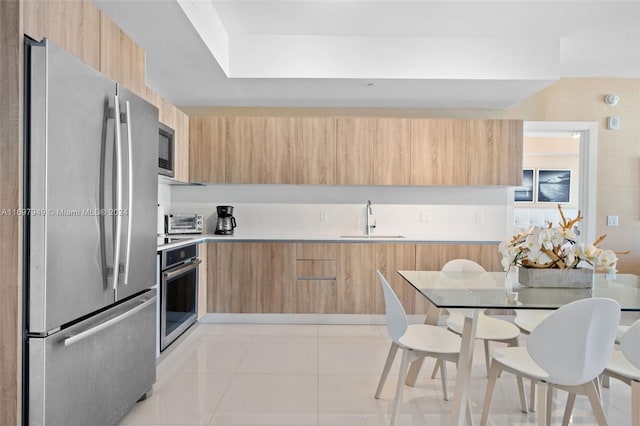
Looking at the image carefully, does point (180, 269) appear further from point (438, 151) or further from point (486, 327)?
point (438, 151)

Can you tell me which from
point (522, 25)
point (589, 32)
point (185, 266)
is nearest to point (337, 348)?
point (185, 266)

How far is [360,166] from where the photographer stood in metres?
4.13

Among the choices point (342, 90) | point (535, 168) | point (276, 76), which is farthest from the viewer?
point (535, 168)

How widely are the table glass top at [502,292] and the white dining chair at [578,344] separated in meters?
0.16

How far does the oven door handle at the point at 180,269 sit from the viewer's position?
2.94m

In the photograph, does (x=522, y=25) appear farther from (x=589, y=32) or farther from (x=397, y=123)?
(x=397, y=123)

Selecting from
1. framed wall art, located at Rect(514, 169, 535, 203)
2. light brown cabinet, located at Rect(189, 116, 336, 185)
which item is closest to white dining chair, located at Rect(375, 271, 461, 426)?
light brown cabinet, located at Rect(189, 116, 336, 185)

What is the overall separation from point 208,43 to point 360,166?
1886mm

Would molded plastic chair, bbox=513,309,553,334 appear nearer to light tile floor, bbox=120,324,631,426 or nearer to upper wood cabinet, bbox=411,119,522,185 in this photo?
light tile floor, bbox=120,324,631,426

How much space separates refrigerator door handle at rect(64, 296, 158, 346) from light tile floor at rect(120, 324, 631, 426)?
61 cm

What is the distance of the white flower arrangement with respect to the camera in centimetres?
207

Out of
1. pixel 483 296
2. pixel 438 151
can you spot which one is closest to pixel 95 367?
pixel 483 296

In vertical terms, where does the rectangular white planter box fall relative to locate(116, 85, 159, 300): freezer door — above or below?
below

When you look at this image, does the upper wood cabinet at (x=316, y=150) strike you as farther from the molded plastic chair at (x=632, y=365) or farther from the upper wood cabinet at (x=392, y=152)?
the molded plastic chair at (x=632, y=365)
